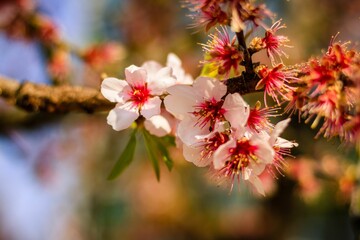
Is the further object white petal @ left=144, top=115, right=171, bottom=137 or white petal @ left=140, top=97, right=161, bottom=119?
white petal @ left=144, top=115, right=171, bottom=137

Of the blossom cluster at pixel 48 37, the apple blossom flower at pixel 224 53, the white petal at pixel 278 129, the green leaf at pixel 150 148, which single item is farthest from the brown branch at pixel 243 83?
the blossom cluster at pixel 48 37

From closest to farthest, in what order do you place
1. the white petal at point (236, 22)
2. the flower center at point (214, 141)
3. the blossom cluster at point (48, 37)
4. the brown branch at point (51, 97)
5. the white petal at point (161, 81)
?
the white petal at point (236, 22) → the flower center at point (214, 141) → the white petal at point (161, 81) → the brown branch at point (51, 97) → the blossom cluster at point (48, 37)

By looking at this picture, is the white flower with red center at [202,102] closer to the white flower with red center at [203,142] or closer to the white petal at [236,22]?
the white flower with red center at [203,142]

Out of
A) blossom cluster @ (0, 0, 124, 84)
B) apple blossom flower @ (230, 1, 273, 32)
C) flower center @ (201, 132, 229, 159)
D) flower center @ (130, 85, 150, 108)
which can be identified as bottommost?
flower center @ (201, 132, 229, 159)

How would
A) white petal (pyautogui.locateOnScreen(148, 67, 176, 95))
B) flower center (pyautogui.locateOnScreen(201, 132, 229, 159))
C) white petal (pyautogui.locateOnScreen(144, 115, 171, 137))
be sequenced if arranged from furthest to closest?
1. white petal (pyautogui.locateOnScreen(144, 115, 171, 137))
2. white petal (pyautogui.locateOnScreen(148, 67, 176, 95))
3. flower center (pyautogui.locateOnScreen(201, 132, 229, 159))

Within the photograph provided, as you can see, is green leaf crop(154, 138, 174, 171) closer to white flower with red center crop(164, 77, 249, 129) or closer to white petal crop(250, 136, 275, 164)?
white flower with red center crop(164, 77, 249, 129)

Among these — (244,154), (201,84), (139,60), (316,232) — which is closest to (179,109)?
(201,84)

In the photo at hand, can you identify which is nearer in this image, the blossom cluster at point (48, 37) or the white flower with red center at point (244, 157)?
the white flower with red center at point (244, 157)

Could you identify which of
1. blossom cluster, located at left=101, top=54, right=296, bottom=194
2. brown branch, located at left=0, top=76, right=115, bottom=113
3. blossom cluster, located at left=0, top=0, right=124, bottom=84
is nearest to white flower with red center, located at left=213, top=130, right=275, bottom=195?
blossom cluster, located at left=101, top=54, right=296, bottom=194
